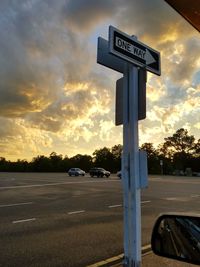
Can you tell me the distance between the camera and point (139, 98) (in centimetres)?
496

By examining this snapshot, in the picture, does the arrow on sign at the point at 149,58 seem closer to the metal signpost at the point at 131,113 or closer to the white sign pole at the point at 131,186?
the metal signpost at the point at 131,113

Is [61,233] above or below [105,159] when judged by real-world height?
below

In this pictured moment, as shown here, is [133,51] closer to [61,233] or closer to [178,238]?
[178,238]

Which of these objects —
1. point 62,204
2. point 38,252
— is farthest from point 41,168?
point 38,252

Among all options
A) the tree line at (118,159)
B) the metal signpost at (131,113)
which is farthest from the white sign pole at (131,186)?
the tree line at (118,159)

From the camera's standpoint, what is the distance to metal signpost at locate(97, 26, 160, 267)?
467 cm

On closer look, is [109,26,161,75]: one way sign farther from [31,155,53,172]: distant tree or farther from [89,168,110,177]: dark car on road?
[31,155,53,172]: distant tree

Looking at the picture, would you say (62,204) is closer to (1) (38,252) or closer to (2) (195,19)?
(1) (38,252)

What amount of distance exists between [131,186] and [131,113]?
817 millimetres

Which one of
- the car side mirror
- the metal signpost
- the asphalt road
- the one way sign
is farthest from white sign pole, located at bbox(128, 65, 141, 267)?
the asphalt road

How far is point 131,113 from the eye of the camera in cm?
488

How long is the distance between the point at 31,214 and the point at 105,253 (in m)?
6.47

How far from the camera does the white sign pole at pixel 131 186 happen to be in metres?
4.70

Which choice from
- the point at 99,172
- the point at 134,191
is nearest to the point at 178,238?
the point at 134,191
